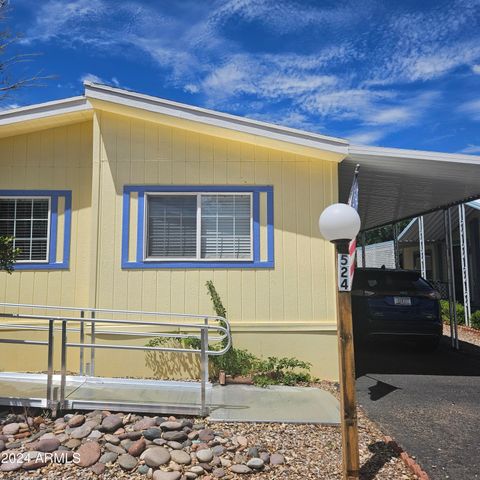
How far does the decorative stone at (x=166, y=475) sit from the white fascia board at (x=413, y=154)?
459 centimetres

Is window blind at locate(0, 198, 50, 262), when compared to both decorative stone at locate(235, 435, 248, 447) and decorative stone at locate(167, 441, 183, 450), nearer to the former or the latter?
decorative stone at locate(167, 441, 183, 450)

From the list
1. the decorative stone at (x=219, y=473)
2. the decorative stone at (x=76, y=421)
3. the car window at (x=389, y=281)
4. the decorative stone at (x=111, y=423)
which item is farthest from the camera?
the car window at (x=389, y=281)

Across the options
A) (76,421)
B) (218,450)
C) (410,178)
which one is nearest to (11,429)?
(76,421)

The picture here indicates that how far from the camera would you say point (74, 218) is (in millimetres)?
6879

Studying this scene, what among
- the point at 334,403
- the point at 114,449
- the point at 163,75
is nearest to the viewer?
the point at 114,449

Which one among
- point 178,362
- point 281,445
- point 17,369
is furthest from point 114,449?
point 17,369

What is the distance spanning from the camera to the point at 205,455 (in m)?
3.80

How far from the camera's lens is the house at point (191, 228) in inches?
249

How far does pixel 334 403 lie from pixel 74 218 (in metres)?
4.67

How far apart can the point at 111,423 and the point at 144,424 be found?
0.32 m

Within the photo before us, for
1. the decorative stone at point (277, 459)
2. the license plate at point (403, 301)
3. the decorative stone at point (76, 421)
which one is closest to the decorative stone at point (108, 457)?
the decorative stone at point (76, 421)

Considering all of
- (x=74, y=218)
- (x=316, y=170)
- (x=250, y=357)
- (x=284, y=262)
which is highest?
(x=316, y=170)

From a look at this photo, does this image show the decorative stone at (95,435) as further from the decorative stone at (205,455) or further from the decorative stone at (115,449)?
the decorative stone at (205,455)

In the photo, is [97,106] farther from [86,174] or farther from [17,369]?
[17,369]
